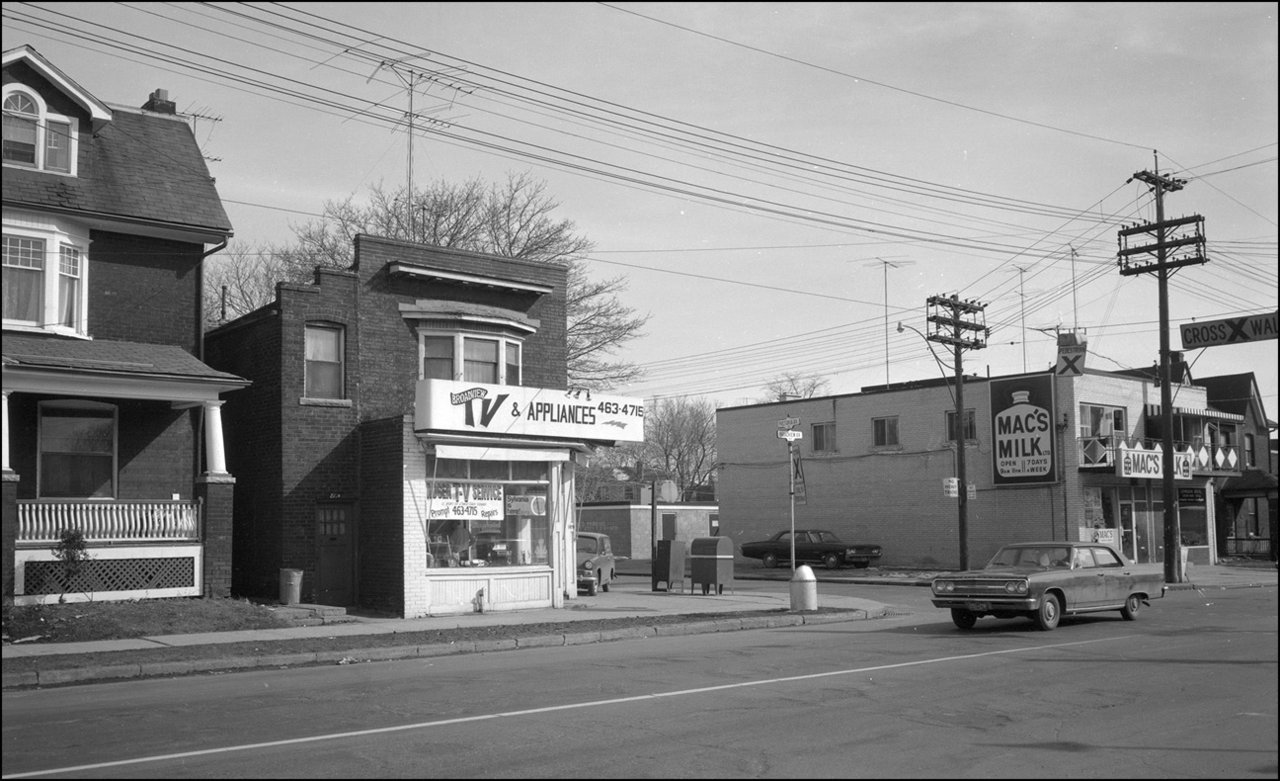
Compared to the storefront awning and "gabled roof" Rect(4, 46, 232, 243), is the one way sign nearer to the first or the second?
the storefront awning

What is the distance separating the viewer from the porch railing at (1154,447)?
39.3 metres

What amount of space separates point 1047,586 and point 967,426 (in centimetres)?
2442

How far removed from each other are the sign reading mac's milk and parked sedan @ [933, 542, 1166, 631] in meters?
19.4

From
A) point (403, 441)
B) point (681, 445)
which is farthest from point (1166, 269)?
point (681, 445)

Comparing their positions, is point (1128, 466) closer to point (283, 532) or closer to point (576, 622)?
point (576, 622)

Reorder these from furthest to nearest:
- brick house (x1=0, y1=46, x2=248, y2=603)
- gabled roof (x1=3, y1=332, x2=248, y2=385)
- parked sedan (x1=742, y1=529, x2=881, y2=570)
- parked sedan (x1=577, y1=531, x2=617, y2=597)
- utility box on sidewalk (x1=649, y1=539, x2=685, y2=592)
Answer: parked sedan (x1=742, y1=529, x2=881, y2=570) < utility box on sidewalk (x1=649, y1=539, x2=685, y2=592) < parked sedan (x1=577, y1=531, x2=617, y2=597) < brick house (x1=0, y1=46, x2=248, y2=603) < gabled roof (x1=3, y1=332, x2=248, y2=385)

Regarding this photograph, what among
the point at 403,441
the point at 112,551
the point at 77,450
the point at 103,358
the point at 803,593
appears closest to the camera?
the point at 112,551

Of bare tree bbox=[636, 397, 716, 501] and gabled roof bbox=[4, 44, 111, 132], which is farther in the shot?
bare tree bbox=[636, 397, 716, 501]

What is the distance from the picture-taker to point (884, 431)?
44844 mm

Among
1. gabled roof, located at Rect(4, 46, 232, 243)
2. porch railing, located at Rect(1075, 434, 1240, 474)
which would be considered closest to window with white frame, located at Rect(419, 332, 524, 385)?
gabled roof, located at Rect(4, 46, 232, 243)

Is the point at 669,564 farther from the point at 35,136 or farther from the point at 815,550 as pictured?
the point at 35,136

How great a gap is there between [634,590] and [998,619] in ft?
39.4

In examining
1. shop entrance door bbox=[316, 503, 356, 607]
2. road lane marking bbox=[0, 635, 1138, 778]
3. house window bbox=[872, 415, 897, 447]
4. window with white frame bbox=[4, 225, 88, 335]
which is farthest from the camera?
house window bbox=[872, 415, 897, 447]

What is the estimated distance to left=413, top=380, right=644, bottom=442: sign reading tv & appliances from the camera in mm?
21719
